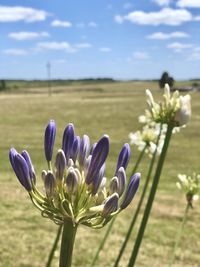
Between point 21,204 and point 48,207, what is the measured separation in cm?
1284

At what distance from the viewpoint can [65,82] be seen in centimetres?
15138

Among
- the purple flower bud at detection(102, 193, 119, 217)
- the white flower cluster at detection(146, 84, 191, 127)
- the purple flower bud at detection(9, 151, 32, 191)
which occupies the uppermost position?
the white flower cluster at detection(146, 84, 191, 127)

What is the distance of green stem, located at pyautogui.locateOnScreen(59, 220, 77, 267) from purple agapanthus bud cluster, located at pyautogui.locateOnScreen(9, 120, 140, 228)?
2 centimetres

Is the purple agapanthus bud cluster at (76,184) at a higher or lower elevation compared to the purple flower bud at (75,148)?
lower

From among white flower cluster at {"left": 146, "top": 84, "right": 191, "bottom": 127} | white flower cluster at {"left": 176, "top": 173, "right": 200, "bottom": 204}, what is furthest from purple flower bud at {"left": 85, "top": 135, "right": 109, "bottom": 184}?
white flower cluster at {"left": 176, "top": 173, "right": 200, "bottom": 204}

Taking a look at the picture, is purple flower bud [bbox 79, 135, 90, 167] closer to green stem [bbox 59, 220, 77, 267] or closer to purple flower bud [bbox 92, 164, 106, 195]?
purple flower bud [bbox 92, 164, 106, 195]

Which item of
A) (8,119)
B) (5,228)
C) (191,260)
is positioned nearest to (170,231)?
(191,260)

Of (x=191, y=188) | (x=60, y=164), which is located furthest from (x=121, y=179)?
(x=191, y=188)

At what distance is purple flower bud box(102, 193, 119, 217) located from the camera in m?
1.10

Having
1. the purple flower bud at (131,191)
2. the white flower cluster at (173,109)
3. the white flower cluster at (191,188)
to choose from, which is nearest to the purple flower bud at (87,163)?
the purple flower bud at (131,191)

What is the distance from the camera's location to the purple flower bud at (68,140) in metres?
1.24

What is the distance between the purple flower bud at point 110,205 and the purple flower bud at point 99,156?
0.08 m

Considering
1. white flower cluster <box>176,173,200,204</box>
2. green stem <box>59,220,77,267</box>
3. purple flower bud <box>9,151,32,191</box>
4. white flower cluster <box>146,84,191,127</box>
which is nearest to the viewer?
green stem <box>59,220,77,267</box>

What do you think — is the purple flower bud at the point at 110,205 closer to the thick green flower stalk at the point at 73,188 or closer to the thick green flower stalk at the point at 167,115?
the thick green flower stalk at the point at 73,188
